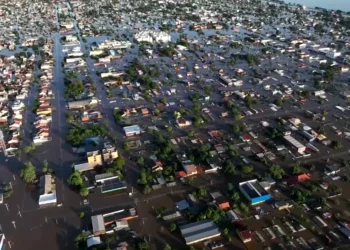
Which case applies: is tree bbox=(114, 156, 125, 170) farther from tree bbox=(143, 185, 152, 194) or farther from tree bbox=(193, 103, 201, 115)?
tree bbox=(193, 103, 201, 115)

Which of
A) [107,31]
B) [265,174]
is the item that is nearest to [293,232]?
[265,174]

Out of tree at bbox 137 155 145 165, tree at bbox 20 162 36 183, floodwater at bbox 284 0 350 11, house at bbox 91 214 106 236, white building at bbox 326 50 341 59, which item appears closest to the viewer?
house at bbox 91 214 106 236

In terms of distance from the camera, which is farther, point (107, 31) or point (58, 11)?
point (58, 11)

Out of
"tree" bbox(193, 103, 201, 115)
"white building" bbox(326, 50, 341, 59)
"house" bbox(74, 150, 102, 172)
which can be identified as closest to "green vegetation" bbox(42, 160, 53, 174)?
"house" bbox(74, 150, 102, 172)

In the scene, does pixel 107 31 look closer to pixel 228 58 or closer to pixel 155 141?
pixel 228 58

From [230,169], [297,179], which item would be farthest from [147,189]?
[297,179]

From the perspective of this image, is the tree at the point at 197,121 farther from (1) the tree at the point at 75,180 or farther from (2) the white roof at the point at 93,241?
(2) the white roof at the point at 93,241

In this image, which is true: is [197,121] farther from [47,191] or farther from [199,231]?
[47,191]

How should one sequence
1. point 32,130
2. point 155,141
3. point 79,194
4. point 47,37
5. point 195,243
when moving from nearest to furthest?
point 195,243 → point 79,194 → point 155,141 → point 32,130 → point 47,37
